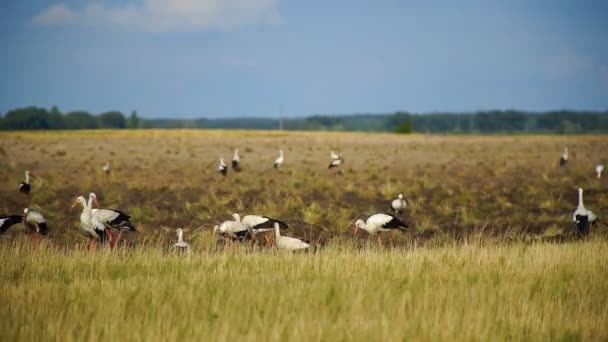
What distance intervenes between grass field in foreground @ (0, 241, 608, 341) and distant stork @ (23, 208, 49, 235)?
5498 mm

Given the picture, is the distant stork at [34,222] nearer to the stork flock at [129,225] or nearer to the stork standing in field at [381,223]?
the stork flock at [129,225]

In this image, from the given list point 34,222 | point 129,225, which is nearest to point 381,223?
point 129,225

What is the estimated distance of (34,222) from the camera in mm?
17094

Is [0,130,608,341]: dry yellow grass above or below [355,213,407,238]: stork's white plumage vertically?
above

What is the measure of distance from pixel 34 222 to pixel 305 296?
10.5m

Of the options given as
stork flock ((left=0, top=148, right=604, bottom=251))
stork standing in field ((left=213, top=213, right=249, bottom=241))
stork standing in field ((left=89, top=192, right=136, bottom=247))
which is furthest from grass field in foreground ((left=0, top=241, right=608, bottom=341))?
stork standing in field ((left=213, top=213, right=249, bottom=241))

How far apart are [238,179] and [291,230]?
12.7 metres

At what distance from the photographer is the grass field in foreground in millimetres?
7121

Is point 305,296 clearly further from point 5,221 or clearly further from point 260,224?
point 5,221

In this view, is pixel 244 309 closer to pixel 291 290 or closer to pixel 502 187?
pixel 291 290

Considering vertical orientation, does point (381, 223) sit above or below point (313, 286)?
below

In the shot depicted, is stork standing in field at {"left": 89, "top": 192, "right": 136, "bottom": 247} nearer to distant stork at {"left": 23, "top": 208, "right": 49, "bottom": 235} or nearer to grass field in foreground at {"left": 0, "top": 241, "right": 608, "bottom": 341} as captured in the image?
distant stork at {"left": 23, "top": 208, "right": 49, "bottom": 235}

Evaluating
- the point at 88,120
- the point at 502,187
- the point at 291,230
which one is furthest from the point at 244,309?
the point at 88,120

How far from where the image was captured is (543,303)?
8.58 meters
